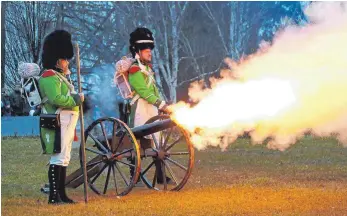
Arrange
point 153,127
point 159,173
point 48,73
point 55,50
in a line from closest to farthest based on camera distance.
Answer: point 48,73
point 55,50
point 153,127
point 159,173

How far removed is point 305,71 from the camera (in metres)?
10.3

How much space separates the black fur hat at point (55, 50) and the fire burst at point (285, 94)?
1596 millimetres

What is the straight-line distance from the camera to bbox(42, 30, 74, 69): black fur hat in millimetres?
9617

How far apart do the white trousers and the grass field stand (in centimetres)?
52

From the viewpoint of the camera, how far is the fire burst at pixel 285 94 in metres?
10.2

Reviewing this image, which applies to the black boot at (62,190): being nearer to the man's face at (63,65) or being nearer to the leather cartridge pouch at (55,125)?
the leather cartridge pouch at (55,125)

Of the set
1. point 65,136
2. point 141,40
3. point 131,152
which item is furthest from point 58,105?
point 141,40

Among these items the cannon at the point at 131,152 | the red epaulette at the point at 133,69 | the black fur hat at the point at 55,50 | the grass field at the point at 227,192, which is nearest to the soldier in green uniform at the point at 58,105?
the black fur hat at the point at 55,50

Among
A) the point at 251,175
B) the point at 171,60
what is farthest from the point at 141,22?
the point at 251,175

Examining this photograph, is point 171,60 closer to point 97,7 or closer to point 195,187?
point 97,7

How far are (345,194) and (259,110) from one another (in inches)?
58.5

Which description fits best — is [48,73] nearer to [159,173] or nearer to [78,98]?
[78,98]

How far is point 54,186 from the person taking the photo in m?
9.36

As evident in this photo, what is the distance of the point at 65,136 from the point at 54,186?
0.59 metres
